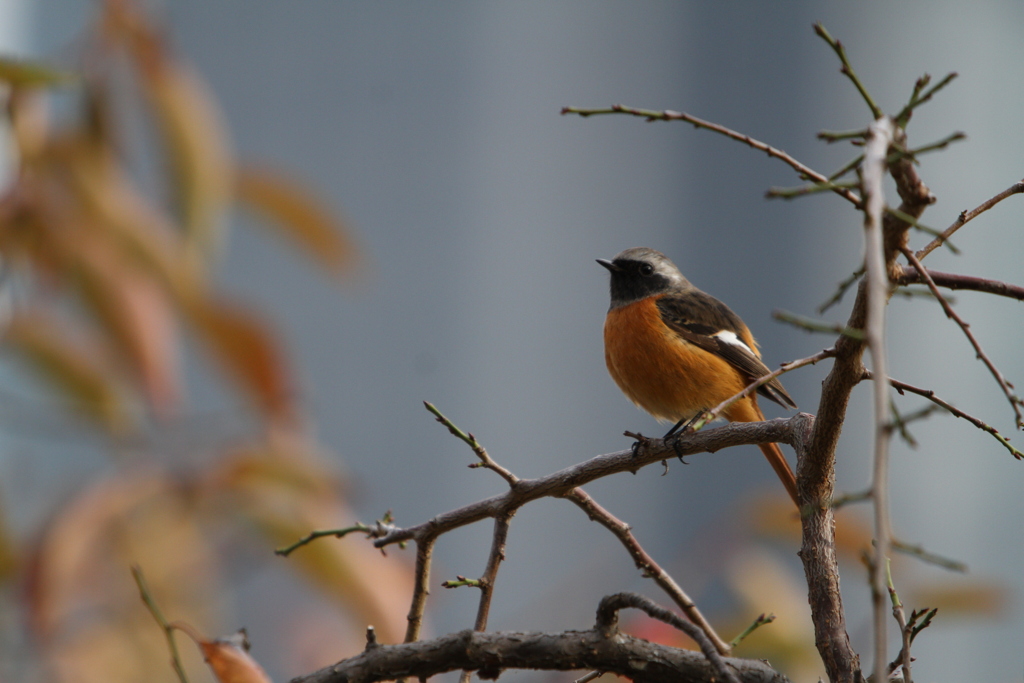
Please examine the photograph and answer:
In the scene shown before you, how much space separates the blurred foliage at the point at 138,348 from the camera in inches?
82.0

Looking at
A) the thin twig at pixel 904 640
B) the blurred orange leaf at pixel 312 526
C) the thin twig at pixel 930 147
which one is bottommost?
the thin twig at pixel 904 640

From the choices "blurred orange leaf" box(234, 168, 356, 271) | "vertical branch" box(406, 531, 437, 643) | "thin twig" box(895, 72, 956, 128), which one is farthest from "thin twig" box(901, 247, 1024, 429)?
"blurred orange leaf" box(234, 168, 356, 271)

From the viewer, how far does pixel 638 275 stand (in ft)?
10.6

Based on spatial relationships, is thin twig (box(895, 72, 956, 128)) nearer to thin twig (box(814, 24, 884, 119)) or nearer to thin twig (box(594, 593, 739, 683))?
thin twig (box(814, 24, 884, 119))

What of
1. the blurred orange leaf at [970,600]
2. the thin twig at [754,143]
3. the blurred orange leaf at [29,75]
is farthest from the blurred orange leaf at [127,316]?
the blurred orange leaf at [970,600]

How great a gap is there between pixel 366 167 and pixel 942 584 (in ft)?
22.3

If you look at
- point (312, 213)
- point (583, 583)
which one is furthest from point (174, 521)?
point (583, 583)

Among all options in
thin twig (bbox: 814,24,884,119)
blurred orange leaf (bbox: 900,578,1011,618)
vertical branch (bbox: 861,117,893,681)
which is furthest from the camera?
blurred orange leaf (bbox: 900,578,1011,618)

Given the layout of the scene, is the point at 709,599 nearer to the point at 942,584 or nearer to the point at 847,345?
the point at 942,584

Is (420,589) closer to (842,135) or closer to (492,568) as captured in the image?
(492,568)

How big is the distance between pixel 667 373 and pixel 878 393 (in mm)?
2060

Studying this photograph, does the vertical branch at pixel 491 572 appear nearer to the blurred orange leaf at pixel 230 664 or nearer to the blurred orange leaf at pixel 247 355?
the blurred orange leaf at pixel 230 664

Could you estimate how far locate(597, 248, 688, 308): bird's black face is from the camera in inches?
126

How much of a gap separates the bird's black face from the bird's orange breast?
37 cm
